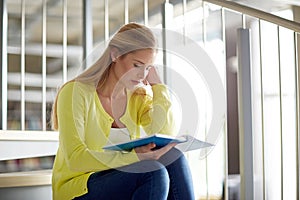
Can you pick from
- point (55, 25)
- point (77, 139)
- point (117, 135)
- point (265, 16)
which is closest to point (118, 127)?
point (117, 135)

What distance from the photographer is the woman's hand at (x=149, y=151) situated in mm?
1480

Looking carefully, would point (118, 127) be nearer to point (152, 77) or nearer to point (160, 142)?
point (152, 77)

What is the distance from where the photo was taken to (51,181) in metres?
1.79

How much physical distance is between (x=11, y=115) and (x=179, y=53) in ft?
4.48

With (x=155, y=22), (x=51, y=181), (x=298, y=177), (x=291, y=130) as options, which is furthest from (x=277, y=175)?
(x=51, y=181)

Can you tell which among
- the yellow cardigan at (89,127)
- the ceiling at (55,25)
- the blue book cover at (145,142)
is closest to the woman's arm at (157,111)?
the yellow cardigan at (89,127)

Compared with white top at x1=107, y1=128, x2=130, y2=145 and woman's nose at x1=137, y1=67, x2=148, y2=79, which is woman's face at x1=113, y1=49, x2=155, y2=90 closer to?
woman's nose at x1=137, y1=67, x2=148, y2=79

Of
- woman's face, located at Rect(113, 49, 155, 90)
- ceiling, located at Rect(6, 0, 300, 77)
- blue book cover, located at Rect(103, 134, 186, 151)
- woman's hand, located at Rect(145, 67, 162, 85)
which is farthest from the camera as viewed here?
ceiling, located at Rect(6, 0, 300, 77)

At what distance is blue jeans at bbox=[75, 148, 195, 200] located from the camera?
151 centimetres

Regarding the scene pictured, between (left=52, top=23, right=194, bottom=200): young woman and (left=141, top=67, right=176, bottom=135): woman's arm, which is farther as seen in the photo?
(left=141, top=67, right=176, bottom=135): woman's arm

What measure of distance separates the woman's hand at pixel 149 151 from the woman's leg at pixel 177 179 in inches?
2.7

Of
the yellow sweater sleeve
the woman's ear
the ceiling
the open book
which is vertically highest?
the ceiling

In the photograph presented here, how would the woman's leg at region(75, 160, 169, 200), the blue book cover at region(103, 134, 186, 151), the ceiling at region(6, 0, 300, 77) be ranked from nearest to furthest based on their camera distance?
the blue book cover at region(103, 134, 186, 151)
the woman's leg at region(75, 160, 169, 200)
the ceiling at region(6, 0, 300, 77)

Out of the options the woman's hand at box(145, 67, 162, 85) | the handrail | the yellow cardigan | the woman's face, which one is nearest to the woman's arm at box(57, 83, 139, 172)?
the yellow cardigan
